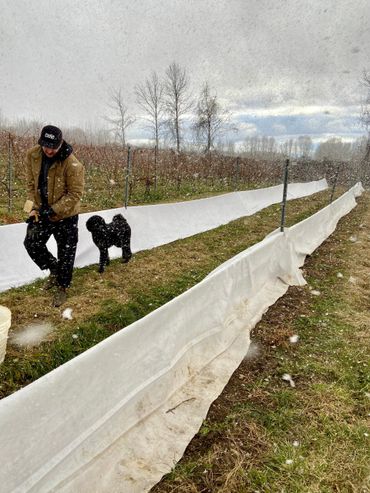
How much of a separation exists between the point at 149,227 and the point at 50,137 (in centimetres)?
411

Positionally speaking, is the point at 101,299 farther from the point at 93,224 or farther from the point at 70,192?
the point at 70,192

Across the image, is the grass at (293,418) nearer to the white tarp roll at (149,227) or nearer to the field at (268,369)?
the field at (268,369)

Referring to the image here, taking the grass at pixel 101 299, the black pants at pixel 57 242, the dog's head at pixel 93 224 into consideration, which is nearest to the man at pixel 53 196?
the black pants at pixel 57 242

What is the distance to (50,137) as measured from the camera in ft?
11.8

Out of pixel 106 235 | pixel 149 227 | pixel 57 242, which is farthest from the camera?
pixel 149 227

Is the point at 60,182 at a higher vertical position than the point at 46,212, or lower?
higher

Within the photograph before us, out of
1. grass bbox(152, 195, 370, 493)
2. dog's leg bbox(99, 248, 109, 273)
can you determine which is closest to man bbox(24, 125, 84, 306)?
dog's leg bbox(99, 248, 109, 273)

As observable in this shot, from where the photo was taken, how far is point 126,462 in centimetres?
212

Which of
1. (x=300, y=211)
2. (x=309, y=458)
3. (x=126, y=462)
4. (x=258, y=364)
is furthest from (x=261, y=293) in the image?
(x=300, y=211)

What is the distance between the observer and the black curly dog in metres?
5.32

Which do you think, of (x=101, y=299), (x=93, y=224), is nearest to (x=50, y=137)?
(x=93, y=224)

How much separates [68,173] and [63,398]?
2.70m

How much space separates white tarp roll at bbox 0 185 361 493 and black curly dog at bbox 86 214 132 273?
2.31 meters

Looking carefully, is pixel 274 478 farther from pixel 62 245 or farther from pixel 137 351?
pixel 62 245
